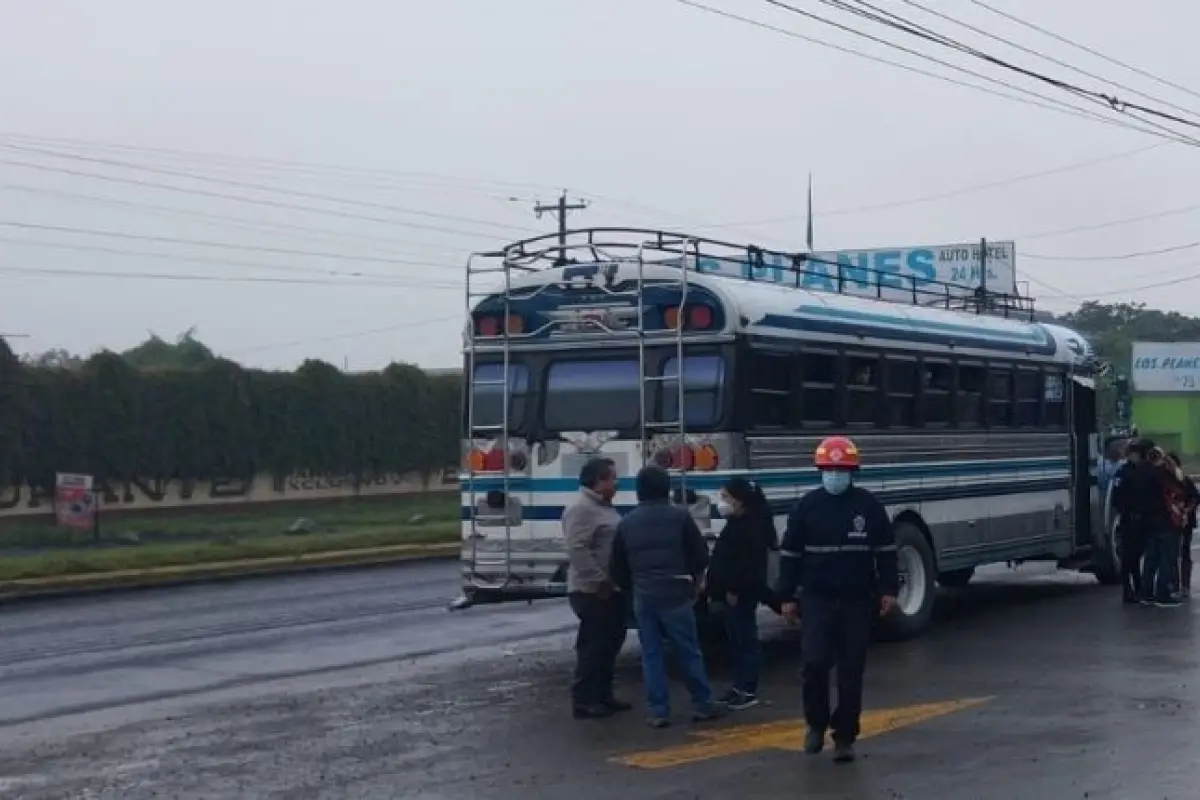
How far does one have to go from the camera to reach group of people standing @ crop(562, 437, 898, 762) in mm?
10461

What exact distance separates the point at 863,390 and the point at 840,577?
6.00 m

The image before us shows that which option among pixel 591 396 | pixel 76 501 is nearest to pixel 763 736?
pixel 591 396

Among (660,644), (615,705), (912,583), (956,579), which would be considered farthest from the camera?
(956,579)

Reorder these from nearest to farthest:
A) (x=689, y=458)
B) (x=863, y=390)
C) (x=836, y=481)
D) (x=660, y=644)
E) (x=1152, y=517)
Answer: (x=836, y=481), (x=660, y=644), (x=689, y=458), (x=863, y=390), (x=1152, y=517)

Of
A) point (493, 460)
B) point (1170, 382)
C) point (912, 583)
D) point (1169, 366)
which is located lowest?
point (912, 583)

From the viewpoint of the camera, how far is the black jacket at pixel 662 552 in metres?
12.0

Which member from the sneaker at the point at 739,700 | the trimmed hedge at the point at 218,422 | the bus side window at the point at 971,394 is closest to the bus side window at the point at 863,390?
the bus side window at the point at 971,394

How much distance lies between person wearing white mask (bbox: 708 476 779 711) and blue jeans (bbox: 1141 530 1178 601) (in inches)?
265

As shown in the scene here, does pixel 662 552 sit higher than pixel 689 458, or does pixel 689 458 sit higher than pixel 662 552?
pixel 689 458

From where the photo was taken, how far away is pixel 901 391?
1691cm

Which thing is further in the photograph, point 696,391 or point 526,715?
point 696,391

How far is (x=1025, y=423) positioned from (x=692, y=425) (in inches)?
242

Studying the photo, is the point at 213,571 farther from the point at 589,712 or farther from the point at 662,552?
the point at 662,552

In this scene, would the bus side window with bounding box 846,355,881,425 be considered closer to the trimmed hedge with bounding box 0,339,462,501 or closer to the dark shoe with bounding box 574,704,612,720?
the dark shoe with bounding box 574,704,612,720
